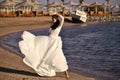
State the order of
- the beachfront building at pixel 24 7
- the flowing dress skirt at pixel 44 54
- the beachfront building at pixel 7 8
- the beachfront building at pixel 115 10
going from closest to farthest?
the flowing dress skirt at pixel 44 54 < the beachfront building at pixel 7 8 < the beachfront building at pixel 24 7 < the beachfront building at pixel 115 10

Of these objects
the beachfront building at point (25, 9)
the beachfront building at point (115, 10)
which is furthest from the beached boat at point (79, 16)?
the beachfront building at point (115, 10)

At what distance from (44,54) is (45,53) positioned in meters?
0.05

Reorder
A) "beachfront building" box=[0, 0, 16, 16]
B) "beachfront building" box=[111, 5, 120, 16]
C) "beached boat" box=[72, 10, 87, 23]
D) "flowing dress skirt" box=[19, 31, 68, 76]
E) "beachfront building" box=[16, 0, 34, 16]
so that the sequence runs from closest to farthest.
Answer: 1. "flowing dress skirt" box=[19, 31, 68, 76]
2. "beachfront building" box=[0, 0, 16, 16]
3. "beachfront building" box=[16, 0, 34, 16]
4. "beached boat" box=[72, 10, 87, 23]
5. "beachfront building" box=[111, 5, 120, 16]

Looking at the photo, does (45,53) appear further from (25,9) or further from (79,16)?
(25,9)

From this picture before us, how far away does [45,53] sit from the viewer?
9.62 m

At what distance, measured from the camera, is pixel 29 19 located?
1966 inches

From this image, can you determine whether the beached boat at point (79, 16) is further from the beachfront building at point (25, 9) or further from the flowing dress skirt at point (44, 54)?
the flowing dress skirt at point (44, 54)

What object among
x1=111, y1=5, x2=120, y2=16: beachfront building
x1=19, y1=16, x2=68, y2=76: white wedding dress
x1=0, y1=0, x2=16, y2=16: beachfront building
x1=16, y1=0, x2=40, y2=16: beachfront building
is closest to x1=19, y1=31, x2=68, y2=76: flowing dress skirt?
x1=19, y1=16, x2=68, y2=76: white wedding dress

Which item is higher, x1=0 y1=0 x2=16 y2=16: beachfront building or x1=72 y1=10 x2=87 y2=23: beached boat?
x1=0 y1=0 x2=16 y2=16: beachfront building

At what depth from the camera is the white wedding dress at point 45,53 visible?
948cm

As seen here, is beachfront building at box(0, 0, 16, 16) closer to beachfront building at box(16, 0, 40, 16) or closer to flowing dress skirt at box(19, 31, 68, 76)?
beachfront building at box(16, 0, 40, 16)

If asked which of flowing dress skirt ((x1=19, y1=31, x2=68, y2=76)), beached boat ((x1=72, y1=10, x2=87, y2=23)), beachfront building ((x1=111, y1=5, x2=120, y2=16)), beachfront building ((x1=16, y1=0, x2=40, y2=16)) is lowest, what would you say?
beachfront building ((x1=111, y1=5, x2=120, y2=16))

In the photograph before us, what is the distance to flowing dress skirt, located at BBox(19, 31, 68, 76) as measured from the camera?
948cm

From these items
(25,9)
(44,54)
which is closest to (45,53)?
(44,54)
